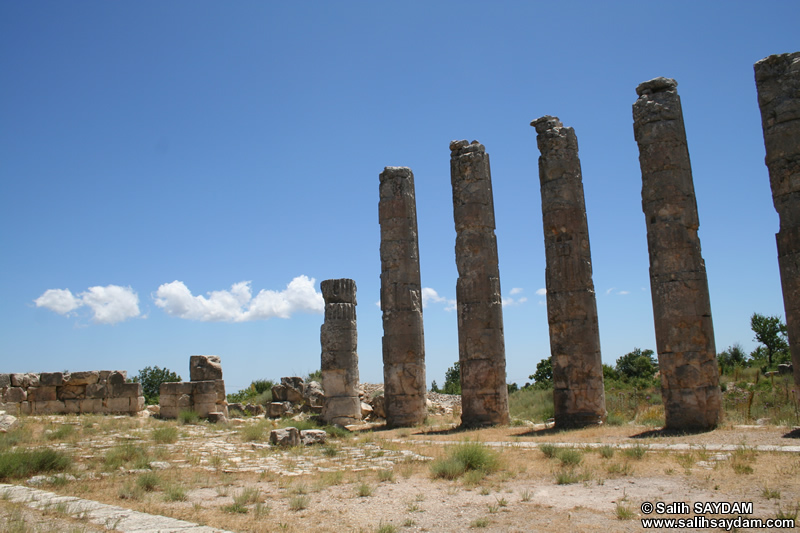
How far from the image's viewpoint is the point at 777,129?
12.7 meters

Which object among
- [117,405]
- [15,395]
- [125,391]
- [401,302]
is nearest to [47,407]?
[15,395]

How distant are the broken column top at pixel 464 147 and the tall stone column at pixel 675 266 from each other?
455cm

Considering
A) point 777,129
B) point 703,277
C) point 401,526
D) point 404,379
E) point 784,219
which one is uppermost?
point 777,129

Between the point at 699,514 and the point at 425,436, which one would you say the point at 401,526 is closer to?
the point at 699,514

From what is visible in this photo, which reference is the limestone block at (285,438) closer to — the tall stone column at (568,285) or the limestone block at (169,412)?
the tall stone column at (568,285)

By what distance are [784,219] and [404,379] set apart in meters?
10.3

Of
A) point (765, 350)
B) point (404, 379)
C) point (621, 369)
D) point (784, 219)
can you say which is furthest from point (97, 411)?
point (765, 350)

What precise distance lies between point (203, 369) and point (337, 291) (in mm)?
5501

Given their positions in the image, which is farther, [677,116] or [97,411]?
[97,411]

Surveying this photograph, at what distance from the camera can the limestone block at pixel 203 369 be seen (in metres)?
20.6

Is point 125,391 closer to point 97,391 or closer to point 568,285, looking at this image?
point 97,391

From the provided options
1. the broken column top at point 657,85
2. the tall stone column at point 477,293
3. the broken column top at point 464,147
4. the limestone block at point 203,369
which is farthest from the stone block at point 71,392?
the broken column top at point 657,85

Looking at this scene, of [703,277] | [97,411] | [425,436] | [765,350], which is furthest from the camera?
[765,350]

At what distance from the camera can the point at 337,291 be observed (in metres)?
19.1
